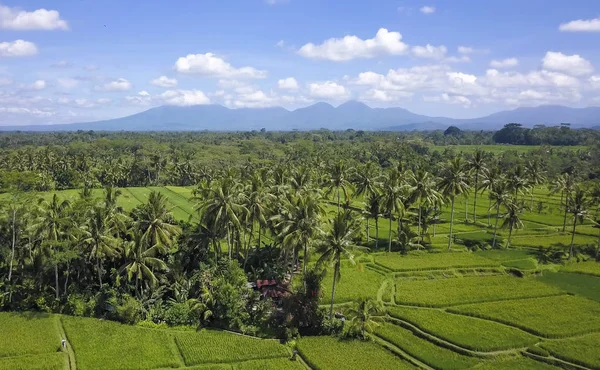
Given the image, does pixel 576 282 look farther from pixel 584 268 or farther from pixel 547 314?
pixel 547 314

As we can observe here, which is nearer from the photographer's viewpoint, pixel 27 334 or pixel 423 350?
pixel 423 350

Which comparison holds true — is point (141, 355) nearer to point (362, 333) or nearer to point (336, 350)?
point (336, 350)

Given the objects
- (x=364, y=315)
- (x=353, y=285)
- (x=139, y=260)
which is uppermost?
(x=139, y=260)

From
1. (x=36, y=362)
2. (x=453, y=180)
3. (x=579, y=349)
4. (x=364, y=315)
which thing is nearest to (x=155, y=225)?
(x=36, y=362)

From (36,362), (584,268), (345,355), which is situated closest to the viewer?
(36,362)

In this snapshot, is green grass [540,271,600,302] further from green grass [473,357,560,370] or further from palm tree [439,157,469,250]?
green grass [473,357,560,370]

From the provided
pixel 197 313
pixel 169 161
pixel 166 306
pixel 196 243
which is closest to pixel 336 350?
pixel 197 313

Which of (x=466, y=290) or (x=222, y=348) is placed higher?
(x=466, y=290)
